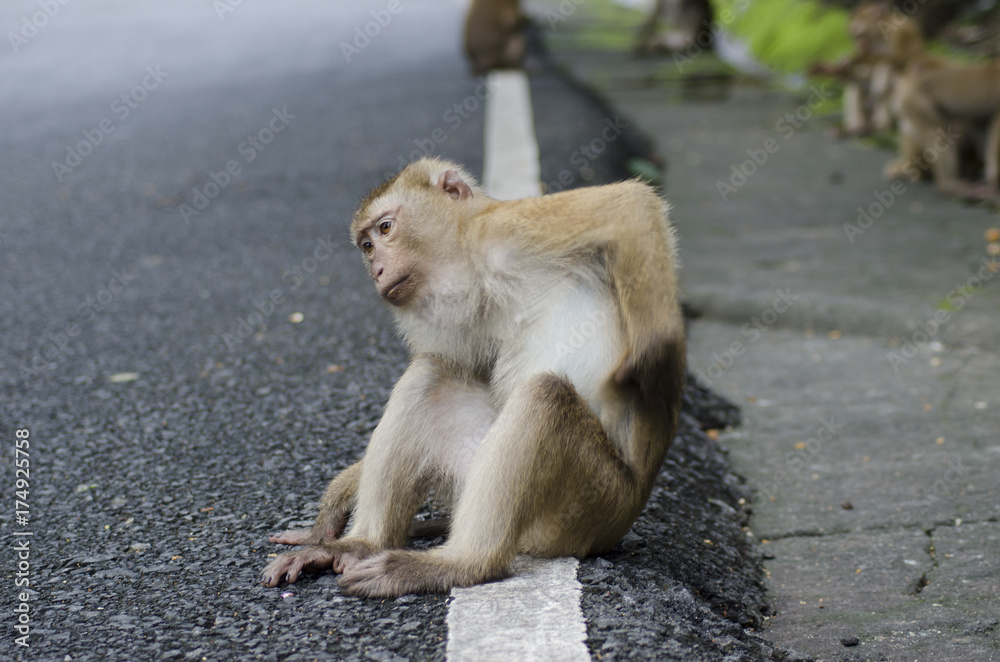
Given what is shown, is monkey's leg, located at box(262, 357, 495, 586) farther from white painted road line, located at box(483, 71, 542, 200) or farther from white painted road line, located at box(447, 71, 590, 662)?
white painted road line, located at box(483, 71, 542, 200)

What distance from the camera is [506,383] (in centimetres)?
255

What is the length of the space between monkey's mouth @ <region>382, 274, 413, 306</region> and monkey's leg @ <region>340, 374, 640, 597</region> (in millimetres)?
462

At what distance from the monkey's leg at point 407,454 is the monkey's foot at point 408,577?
13 centimetres

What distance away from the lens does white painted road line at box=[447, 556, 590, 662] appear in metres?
A: 2.01

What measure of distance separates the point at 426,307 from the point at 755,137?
20.2 feet

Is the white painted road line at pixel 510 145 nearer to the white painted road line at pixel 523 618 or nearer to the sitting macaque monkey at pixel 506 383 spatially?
the sitting macaque monkey at pixel 506 383

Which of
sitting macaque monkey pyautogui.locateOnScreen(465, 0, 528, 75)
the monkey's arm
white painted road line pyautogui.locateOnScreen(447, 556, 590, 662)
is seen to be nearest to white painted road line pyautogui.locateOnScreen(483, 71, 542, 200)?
sitting macaque monkey pyautogui.locateOnScreen(465, 0, 528, 75)

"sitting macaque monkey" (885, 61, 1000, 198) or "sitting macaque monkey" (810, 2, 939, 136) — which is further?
"sitting macaque monkey" (810, 2, 939, 136)

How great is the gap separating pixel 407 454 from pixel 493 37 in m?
9.07

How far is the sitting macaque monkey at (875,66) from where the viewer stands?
8.09 meters

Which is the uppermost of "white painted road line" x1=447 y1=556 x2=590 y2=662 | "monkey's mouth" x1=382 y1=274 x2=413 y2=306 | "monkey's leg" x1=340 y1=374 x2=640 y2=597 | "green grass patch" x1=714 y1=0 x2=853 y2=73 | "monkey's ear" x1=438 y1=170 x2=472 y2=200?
"green grass patch" x1=714 y1=0 x2=853 y2=73

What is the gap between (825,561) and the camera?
302 centimetres

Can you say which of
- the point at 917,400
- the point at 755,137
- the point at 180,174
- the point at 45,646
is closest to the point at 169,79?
the point at 180,174

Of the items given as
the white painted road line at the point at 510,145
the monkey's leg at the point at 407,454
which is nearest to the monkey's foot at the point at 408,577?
the monkey's leg at the point at 407,454
